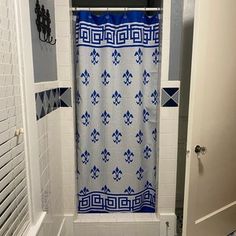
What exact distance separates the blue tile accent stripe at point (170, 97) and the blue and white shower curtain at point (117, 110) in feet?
0.32

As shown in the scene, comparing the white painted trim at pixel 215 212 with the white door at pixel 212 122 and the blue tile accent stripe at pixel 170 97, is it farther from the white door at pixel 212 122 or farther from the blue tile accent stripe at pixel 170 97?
the blue tile accent stripe at pixel 170 97

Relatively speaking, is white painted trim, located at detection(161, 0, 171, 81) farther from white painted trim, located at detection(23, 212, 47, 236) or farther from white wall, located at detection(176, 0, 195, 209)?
white painted trim, located at detection(23, 212, 47, 236)

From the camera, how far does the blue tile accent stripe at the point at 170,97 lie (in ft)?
6.46

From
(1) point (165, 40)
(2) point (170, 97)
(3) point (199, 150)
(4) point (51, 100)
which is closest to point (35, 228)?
(4) point (51, 100)

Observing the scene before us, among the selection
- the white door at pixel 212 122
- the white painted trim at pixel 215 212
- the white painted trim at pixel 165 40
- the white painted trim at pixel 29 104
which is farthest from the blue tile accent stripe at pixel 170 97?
the white painted trim at pixel 29 104

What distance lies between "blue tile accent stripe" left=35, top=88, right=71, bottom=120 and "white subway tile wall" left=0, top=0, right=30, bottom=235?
0.29 metres

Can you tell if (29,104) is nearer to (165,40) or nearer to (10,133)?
(10,133)

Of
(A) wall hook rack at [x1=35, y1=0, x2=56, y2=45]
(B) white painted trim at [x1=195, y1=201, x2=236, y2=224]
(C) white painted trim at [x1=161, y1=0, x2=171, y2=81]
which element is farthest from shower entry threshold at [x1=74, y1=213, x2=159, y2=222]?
(A) wall hook rack at [x1=35, y1=0, x2=56, y2=45]

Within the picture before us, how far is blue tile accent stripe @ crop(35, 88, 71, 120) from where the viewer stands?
4.74 ft

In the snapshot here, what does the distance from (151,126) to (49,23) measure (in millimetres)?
1098

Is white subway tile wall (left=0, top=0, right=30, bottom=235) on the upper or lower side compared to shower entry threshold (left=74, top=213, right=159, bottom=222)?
upper

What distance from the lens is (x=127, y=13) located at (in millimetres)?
1950

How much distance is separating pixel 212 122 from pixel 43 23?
1288 millimetres

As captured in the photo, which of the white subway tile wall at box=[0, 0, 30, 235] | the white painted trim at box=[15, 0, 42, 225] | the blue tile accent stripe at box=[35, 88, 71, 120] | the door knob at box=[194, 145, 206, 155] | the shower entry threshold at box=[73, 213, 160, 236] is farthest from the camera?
the shower entry threshold at box=[73, 213, 160, 236]
